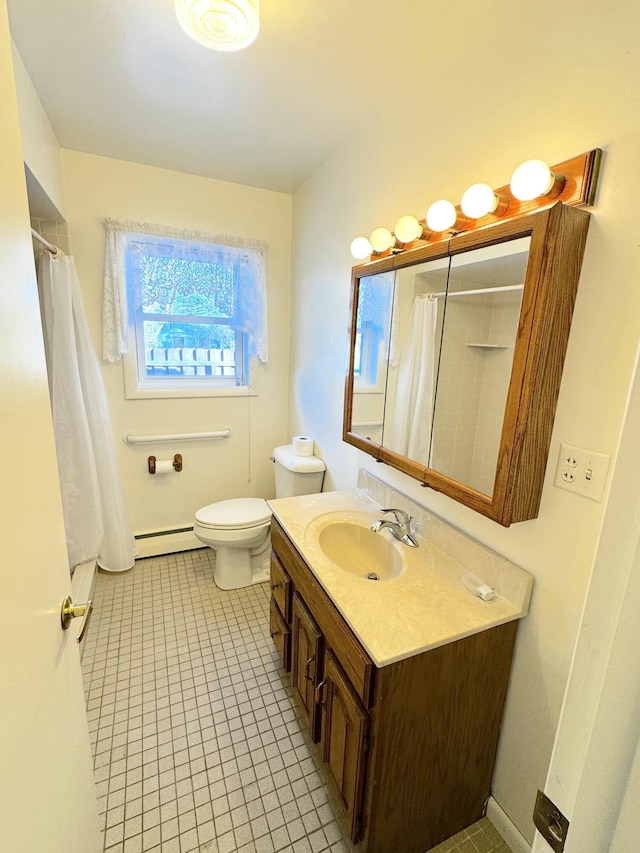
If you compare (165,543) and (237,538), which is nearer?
(237,538)

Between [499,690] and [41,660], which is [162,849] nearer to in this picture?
[41,660]

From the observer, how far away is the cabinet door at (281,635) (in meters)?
1.57

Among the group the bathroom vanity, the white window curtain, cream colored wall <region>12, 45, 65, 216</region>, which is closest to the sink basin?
the bathroom vanity

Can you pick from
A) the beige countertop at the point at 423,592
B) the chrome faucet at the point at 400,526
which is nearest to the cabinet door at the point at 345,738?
the beige countertop at the point at 423,592

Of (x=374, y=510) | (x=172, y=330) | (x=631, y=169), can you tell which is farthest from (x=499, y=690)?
(x=172, y=330)

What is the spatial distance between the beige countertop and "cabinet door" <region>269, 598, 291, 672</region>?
455mm

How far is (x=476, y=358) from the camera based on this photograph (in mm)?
1220

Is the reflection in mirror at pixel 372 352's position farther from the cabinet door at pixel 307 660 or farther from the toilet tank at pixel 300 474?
the cabinet door at pixel 307 660

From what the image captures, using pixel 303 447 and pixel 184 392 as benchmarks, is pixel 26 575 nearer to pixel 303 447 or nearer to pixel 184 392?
pixel 303 447

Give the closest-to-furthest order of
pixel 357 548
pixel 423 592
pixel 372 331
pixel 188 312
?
pixel 423 592 < pixel 357 548 < pixel 372 331 < pixel 188 312

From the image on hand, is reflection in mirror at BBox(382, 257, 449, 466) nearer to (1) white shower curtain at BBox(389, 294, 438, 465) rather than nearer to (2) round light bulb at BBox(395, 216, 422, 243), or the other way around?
(1) white shower curtain at BBox(389, 294, 438, 465)

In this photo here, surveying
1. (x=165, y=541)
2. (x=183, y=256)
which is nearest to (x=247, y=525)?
(x=165, y=541)

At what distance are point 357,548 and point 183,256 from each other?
2069mm

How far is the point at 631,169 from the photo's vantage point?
0.83m
